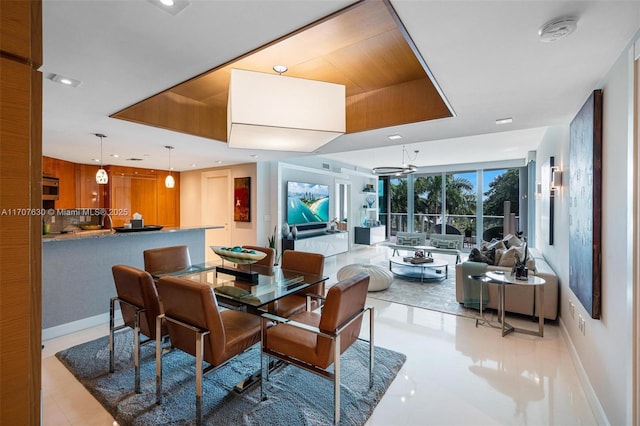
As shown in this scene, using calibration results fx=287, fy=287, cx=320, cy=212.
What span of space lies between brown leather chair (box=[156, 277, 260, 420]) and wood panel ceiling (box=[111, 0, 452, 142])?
146 cm

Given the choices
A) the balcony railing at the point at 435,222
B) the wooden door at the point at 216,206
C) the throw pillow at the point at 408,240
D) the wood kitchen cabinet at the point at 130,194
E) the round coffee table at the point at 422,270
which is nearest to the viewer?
the round coffee table at the point at 422,270

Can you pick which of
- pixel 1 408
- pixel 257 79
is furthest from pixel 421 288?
pixel 1 408

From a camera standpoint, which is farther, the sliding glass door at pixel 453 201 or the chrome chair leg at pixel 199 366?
the sliding glass door at pixel 453 201

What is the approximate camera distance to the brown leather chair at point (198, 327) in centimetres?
179

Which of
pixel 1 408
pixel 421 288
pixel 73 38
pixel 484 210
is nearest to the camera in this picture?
pixel 1 408

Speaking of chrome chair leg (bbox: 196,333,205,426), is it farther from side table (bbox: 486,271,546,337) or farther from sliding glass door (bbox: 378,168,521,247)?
sliding glass door (bbox: 378,168,521,247)

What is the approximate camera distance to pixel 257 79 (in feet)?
6.56

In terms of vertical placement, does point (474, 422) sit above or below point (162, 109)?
below

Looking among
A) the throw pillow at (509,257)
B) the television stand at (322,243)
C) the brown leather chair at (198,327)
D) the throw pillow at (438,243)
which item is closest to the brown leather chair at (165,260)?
the brown leather chair at (198,327)

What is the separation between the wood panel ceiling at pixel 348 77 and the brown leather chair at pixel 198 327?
1.46m

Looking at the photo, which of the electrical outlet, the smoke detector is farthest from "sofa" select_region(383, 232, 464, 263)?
the smoke detector

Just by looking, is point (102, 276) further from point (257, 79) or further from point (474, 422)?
point (474, 422)

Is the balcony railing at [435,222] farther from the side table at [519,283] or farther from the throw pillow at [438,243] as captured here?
the side table at [519,283]

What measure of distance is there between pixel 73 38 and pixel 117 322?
324cm
